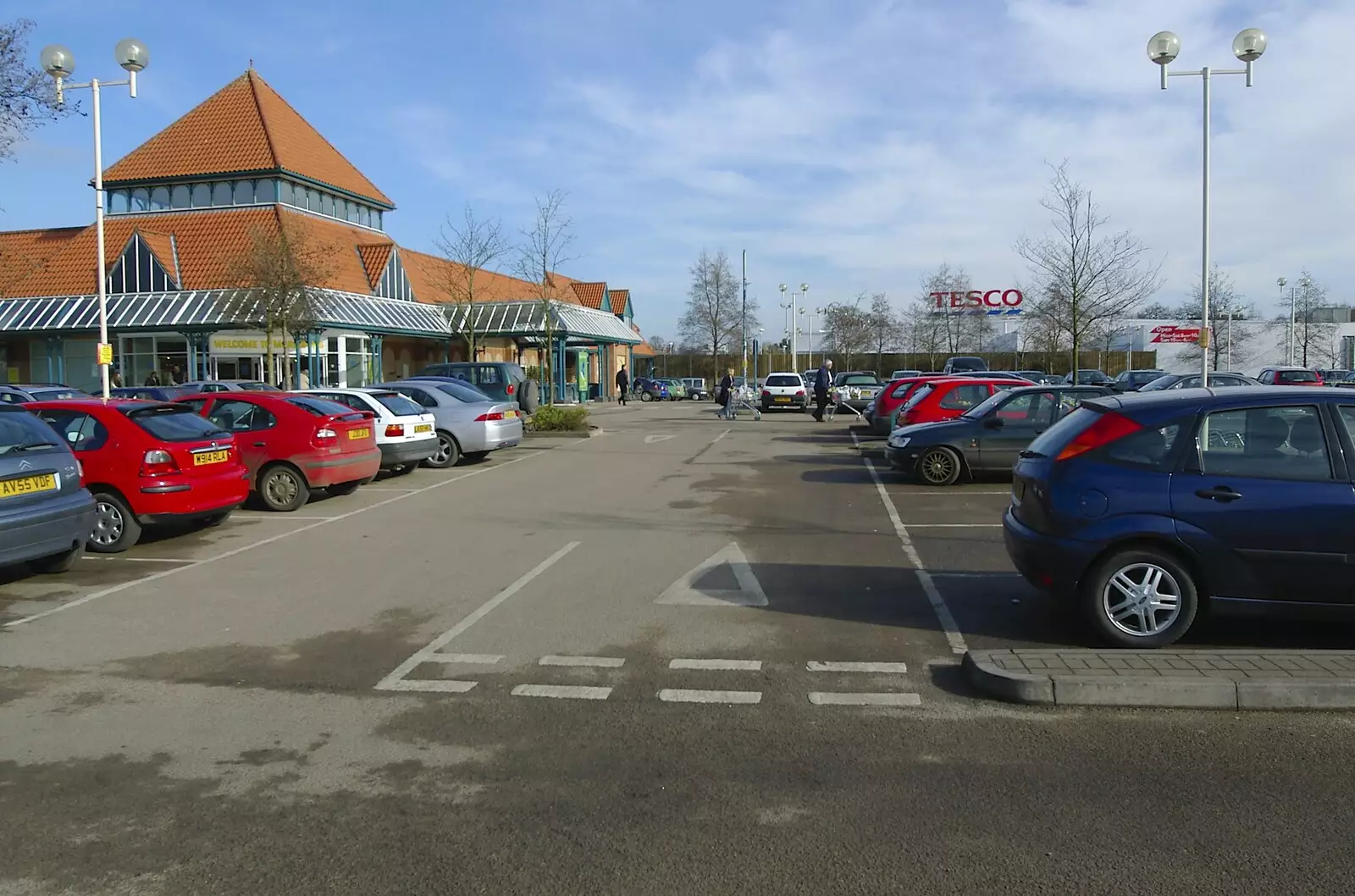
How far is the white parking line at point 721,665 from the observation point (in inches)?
246

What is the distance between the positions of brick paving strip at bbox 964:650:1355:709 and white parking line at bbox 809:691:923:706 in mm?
436

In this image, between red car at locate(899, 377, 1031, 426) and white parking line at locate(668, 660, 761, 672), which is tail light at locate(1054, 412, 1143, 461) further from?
red car at locate(899, 377, 1031, 426)

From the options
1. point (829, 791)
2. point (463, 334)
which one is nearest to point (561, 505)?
point (829, 791)

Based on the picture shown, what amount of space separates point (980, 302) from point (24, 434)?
64.8 meters

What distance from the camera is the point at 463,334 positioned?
39.2m

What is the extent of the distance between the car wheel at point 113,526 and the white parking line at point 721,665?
6.80m

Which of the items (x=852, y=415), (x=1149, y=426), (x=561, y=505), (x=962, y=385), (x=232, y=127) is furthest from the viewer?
(x=232, y=127)

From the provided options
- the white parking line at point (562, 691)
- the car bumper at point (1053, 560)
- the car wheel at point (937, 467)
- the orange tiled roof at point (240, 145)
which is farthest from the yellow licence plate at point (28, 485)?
the orange tiled roof at point (240, 145)

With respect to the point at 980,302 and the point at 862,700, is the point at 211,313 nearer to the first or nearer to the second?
the point at 862,700

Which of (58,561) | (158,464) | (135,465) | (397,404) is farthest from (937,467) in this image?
(58,561)

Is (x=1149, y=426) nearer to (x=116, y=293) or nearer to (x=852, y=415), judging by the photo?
(x=852, y=415)

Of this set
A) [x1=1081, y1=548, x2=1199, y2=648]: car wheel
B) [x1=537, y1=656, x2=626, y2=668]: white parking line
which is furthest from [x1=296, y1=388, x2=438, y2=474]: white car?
[x1=1081, y1=548, x2=1199, y2=648]: car wheel

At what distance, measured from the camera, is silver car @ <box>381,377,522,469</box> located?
1903 centimetres

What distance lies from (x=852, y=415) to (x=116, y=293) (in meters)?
25.8
